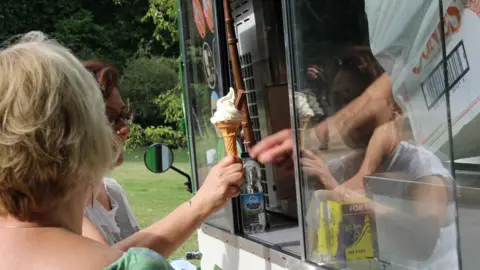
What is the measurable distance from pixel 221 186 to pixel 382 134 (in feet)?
1.94

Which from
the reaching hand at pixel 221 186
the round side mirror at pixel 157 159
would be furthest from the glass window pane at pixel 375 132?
the round side mirror at pixel 157 159

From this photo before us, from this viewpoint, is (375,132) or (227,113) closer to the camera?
(375,132)

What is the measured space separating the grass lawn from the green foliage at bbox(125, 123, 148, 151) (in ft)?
1.31

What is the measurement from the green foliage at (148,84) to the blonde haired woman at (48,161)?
50.6ft

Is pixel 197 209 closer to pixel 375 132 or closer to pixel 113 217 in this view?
pixel 113 217

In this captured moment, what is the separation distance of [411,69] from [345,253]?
550 mm

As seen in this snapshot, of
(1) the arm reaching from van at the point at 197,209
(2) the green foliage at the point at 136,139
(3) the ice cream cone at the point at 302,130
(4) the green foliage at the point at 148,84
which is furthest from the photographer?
(4) the green foliage at the point at 148,84

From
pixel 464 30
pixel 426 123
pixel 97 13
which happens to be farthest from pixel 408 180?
pixel 97 13

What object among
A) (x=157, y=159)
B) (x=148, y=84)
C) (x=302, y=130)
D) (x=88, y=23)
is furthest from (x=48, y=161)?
(x=88, y=23)

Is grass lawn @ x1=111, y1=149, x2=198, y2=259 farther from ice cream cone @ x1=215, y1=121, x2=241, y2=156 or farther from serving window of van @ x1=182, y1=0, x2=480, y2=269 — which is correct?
serving window of van @ x1=182, y1=0, x2=480, y2=269

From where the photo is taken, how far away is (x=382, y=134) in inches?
66.4

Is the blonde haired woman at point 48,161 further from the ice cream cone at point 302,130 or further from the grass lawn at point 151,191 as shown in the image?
the grass lawn at point 151,191

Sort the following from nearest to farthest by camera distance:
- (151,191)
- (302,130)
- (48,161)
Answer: (48,161)
(302,130)
(151,191)

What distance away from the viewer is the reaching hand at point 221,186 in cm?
201
